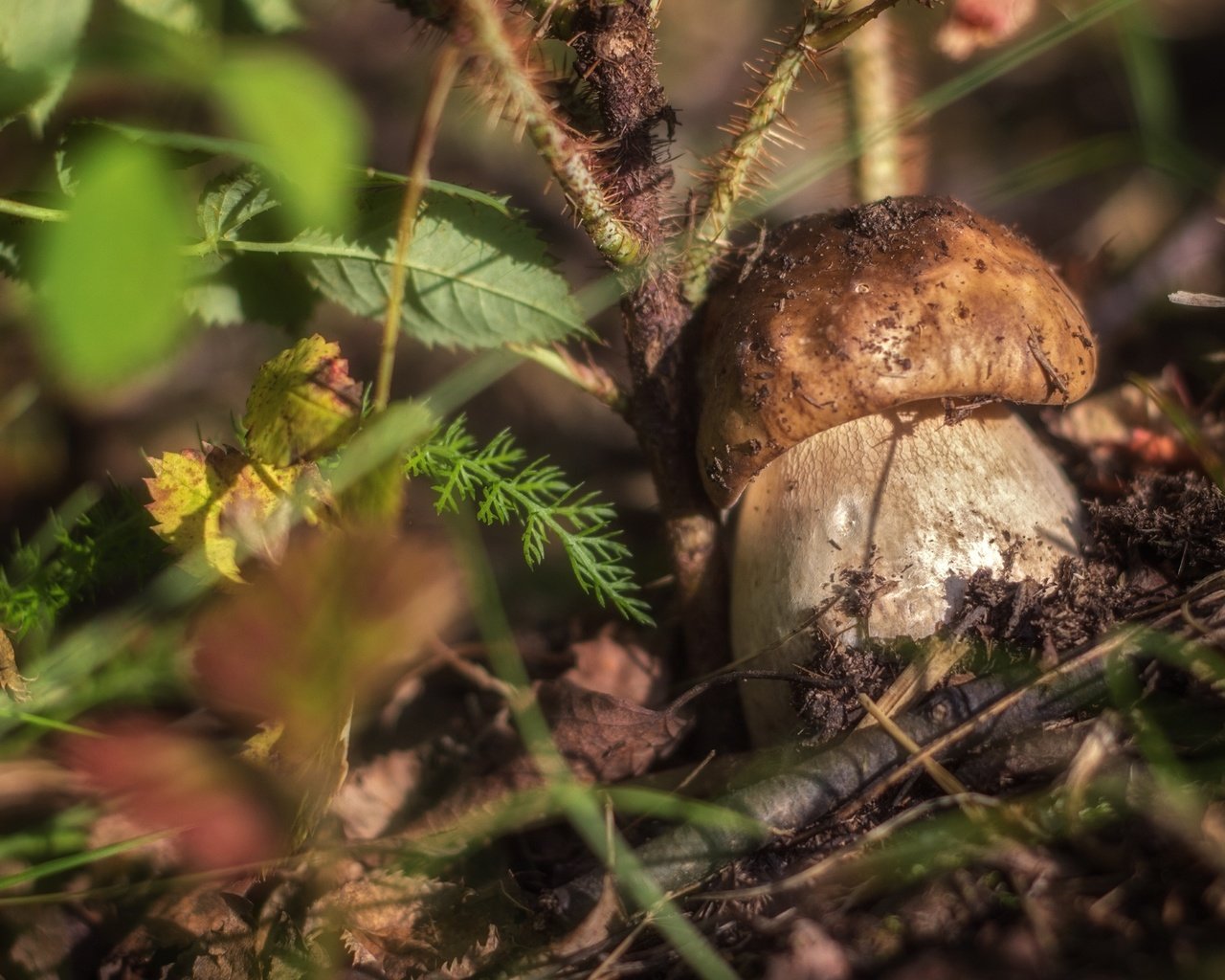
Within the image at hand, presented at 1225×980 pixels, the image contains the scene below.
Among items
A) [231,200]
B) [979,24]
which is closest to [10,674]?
[231,200]

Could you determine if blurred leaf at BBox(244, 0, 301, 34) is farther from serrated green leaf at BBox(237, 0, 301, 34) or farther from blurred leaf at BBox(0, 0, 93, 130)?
blurred leaf at BBox(0, 0, 93, 130)

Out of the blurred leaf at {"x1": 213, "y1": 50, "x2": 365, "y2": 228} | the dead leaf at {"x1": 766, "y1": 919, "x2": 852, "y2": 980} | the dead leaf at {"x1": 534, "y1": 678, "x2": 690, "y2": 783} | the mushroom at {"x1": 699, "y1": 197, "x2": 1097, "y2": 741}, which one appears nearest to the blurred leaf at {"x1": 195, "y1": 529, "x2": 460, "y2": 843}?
the dead leaf at {"x1": 534, "y1": 678, "x2": 690, "y2": 783}

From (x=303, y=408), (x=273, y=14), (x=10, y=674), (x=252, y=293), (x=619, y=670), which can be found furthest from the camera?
(x=619, y=670)

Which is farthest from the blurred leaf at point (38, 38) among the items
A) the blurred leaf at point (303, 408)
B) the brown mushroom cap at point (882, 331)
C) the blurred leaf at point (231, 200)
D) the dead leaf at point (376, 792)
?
the dead leaf at point (376, 792)

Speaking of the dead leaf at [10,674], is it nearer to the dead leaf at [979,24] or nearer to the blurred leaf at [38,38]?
the blurred leaf at [38,38]

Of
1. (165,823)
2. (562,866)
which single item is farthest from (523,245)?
(165,823)

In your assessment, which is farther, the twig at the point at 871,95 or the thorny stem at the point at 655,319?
the twig at the point at 871,95

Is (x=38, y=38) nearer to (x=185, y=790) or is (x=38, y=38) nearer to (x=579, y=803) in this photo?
(x=185, y=790)
